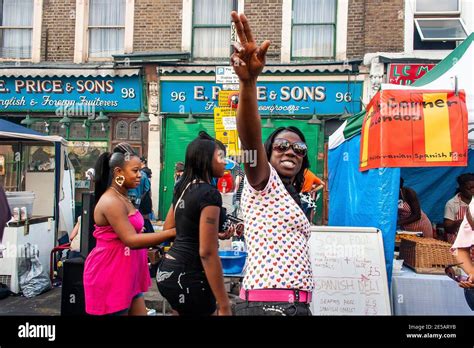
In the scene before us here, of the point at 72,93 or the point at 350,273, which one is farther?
the point at 72,93

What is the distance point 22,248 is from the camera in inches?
252

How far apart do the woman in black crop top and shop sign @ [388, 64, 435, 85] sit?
9.19 metres

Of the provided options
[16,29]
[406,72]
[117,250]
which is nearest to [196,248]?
[117,250]

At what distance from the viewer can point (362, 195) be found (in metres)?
5.44

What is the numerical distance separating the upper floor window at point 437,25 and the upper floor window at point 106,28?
27.1ft

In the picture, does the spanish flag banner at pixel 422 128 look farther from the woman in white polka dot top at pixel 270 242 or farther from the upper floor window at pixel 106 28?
the upper floor window at pixel 106 28

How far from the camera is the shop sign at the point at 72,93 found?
39.7 feet

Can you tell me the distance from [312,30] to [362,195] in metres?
7.61

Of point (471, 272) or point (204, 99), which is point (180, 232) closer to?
point (471, 272)

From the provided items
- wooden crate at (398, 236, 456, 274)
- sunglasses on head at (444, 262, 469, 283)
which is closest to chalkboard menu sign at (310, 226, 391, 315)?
wooden crate at (398, 236, 456, 274)

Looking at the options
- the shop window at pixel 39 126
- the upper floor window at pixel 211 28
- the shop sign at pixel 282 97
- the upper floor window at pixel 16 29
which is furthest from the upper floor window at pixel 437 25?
the upper floor window at pixel 16 29

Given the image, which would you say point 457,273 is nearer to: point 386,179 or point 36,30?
point 386,179

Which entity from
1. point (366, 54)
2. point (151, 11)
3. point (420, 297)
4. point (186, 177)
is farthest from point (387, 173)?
point (151, 11)

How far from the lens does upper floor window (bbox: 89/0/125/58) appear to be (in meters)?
12.3
